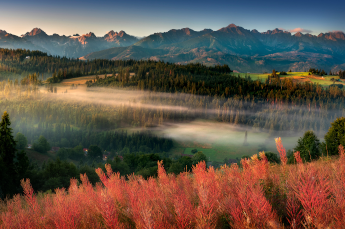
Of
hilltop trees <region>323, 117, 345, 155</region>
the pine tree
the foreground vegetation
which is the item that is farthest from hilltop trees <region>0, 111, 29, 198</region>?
hilltop trees <region>323, 117, 345, 155</region>

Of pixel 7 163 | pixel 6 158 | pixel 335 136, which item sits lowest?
pixel 7 163

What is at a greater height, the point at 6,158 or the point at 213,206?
the point at 213,206

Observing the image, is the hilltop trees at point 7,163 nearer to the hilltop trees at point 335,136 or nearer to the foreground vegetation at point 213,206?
the foreground vegetation at point 213,206

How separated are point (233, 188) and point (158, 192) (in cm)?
320

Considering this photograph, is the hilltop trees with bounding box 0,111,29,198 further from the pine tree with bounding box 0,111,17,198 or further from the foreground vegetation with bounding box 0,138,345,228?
the foreground vegetation with bounding box 0,138,345,228

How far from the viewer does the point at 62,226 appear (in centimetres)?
870

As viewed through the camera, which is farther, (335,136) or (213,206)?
(335,136)

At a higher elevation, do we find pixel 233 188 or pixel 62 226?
pixel 233 188

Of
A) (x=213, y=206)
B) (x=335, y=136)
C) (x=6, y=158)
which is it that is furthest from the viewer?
(x=335, y=136)

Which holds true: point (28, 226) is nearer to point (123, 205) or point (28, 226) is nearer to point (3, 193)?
point (123, 205)

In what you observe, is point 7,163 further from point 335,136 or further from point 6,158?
point 335,136

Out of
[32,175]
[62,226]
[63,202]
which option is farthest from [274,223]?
[32,175]

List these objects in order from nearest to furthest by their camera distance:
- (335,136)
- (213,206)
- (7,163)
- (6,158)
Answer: (213,206) < (6,158) < (7,163) < (335,136)

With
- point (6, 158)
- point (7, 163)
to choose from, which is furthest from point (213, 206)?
point (7, 163)
